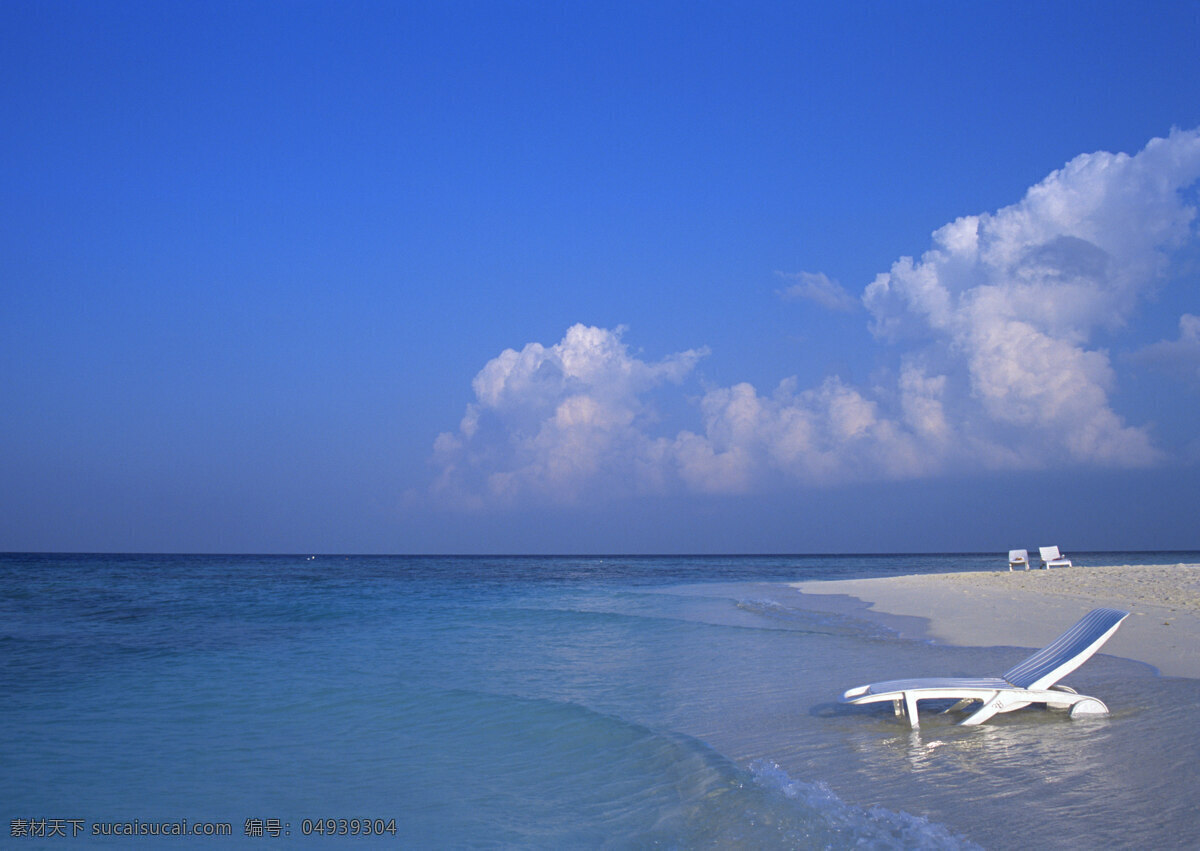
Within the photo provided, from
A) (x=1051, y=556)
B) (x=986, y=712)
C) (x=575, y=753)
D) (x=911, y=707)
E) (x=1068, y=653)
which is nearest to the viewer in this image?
(x=986, y=712)

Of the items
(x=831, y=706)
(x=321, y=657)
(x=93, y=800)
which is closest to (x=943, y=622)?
(x=831, y=706)

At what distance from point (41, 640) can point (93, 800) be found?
13828 mm

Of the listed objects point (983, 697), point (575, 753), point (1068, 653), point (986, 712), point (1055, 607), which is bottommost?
point (575, 753)

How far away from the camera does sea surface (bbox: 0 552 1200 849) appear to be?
18.5 ft

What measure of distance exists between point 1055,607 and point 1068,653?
1204 centimetres

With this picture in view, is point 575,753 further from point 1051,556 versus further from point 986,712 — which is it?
point 1051,556

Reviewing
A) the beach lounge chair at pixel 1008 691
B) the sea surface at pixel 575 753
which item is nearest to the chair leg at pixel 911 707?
the beach lounge chair at pixel 1008 691

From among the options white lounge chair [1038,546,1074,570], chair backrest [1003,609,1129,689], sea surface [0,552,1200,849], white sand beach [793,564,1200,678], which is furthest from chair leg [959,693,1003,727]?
white lounge chair [1038,546,1074,570]

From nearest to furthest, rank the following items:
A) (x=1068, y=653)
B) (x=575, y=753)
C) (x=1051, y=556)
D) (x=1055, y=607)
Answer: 1. (x=575, y=753)
2. (x=1068, y=653)
3. (x=1055, y=607)
4. (x=1051, y=556)

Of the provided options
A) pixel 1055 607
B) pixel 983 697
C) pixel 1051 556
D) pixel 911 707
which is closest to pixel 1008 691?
pixel 983 697

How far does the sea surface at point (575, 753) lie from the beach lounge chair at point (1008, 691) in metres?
0.20

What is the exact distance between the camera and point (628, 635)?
58.9ft

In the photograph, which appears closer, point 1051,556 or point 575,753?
point 575,753

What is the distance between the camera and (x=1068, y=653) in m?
8.18
